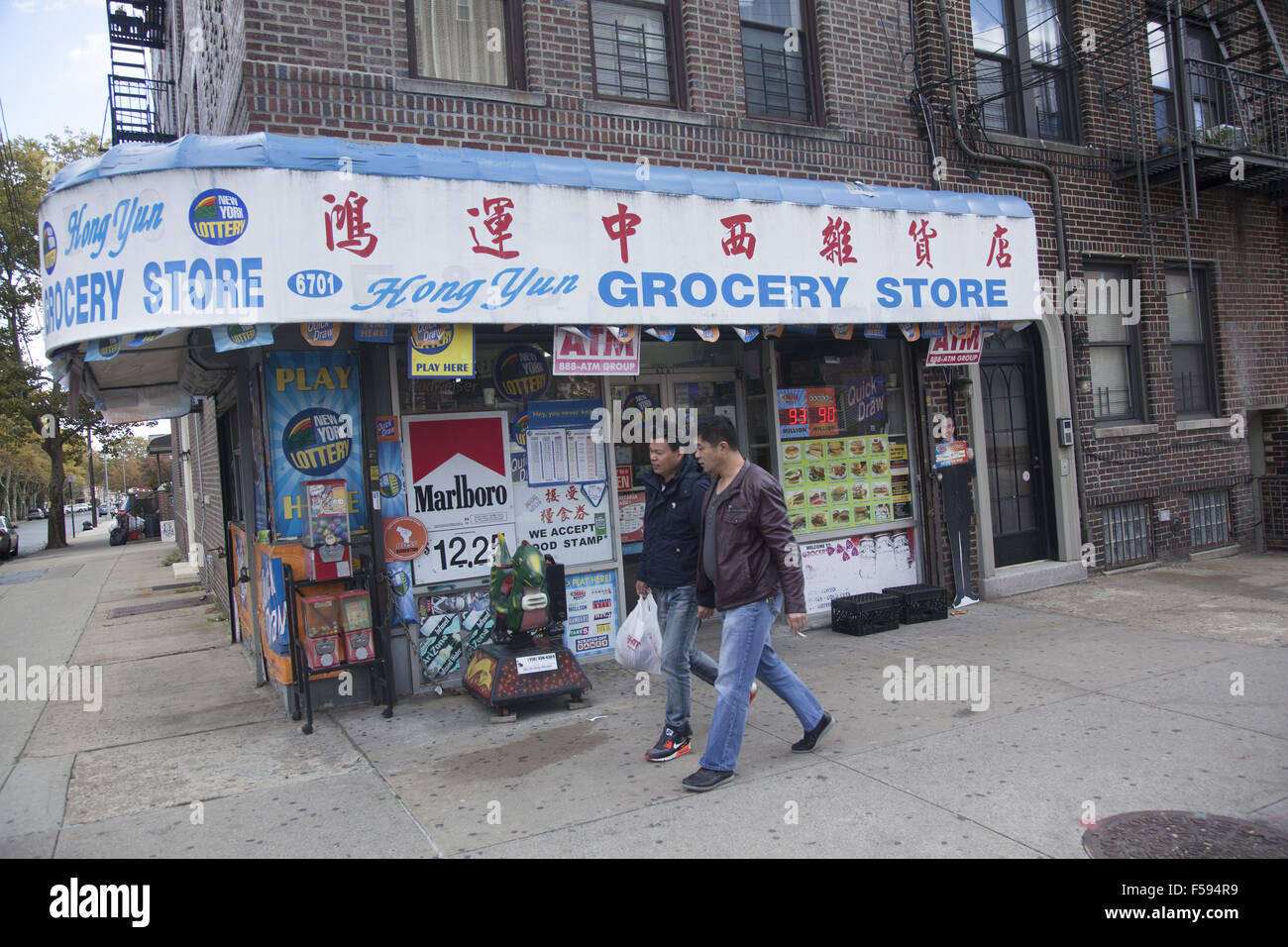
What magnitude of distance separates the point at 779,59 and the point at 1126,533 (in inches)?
263

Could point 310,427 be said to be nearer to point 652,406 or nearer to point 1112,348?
point 652,406

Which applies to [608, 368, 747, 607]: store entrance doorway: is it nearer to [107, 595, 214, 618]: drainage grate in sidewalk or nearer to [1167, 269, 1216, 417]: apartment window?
[1167, 269, 1216, 417]: apartment window

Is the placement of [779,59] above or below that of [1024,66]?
below

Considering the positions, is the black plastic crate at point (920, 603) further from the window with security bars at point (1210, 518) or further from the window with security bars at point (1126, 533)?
the window with security bars at point (1210, 518)

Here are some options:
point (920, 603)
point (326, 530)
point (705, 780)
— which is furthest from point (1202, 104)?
point (326, 530)

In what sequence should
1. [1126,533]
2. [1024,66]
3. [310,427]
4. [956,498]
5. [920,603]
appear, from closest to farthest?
[310,427] → [920,603] → [956,498] → [1024,66] → [1126,533]

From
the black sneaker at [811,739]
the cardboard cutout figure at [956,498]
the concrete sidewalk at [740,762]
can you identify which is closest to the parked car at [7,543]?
the concrete sidewalk at [740,762]

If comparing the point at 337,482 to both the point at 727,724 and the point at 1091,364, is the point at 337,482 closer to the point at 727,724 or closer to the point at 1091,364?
the point at 727,724

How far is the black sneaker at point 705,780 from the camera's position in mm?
4676

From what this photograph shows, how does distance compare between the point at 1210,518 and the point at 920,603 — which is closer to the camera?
the point at 920,603

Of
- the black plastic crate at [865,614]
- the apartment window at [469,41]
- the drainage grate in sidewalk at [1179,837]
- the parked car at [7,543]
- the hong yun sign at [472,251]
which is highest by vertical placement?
the apartment window at [469,41]

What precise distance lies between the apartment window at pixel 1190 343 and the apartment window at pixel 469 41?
867 centimetres

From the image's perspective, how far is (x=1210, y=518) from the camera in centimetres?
1153

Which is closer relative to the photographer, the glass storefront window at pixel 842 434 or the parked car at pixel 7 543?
the glass storefront window at pixel 842 434
